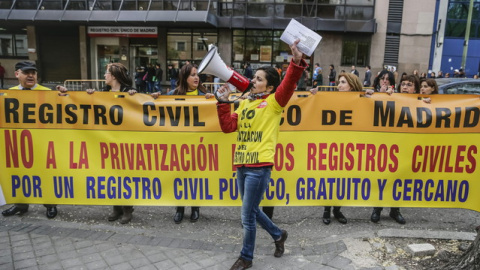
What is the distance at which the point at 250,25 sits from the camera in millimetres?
23875

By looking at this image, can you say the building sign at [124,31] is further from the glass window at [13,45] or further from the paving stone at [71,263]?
the paving stone at [71,263]

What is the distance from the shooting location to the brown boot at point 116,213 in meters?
4.92

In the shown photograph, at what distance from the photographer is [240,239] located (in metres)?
4.46

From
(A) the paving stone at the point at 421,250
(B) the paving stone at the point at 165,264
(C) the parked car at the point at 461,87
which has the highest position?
(C) the parked car at the point at 461,87

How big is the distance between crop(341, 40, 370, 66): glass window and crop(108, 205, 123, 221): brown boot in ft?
71.0

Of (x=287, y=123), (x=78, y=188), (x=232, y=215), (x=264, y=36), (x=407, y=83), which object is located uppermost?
(x=264, y=36)

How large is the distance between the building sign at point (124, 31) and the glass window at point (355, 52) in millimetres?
12073

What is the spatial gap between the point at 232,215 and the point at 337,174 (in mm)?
1488

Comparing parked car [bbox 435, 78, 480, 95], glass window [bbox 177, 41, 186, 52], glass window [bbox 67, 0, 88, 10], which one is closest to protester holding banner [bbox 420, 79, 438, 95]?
parked car [bbox 435, 78, 480, 95]

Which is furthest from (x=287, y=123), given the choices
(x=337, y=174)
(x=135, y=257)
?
(x=135, y=257)

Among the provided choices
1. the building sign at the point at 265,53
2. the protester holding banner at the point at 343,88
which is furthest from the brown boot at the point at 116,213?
the building sign at the point at 265,53

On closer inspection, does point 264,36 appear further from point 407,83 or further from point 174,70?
point 407,83

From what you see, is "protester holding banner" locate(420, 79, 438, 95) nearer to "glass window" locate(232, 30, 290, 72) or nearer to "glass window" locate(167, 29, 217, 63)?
"glass window" locate(232, 30, 290, 72)

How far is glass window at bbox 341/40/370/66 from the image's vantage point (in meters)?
→ 24.3
